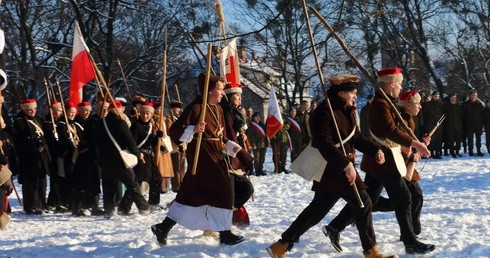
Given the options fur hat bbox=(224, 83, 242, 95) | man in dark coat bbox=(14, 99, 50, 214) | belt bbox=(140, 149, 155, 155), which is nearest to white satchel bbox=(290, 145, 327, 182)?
fur hat bbox=(224, 83, 242, 95)

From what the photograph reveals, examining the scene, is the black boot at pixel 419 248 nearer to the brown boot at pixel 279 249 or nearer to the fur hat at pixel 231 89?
the brown boot at pixel 279 249

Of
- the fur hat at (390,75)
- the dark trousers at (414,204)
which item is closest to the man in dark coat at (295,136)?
the dark trousers at (414,204)

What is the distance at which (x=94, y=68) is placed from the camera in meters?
9.34

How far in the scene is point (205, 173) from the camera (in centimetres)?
657

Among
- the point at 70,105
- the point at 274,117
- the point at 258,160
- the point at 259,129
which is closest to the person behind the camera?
the point at 70,105

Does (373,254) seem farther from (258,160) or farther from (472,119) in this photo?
(472,119)

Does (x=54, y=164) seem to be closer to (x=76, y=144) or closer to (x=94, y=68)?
(x=76, y=144)

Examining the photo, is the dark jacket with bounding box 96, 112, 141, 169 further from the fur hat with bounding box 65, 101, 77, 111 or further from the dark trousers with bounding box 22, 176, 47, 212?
the dark trousers with bounding box 22, 176, 47, 212

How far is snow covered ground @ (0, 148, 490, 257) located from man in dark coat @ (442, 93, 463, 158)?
22.7ft

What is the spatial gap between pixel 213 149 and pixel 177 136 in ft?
1.20

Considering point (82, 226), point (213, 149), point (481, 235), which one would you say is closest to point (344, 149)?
point (213, 149)

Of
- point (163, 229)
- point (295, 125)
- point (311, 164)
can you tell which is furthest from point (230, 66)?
point (295, 125)

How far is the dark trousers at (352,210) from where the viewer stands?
19.1 feet

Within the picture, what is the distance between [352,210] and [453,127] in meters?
13.1
